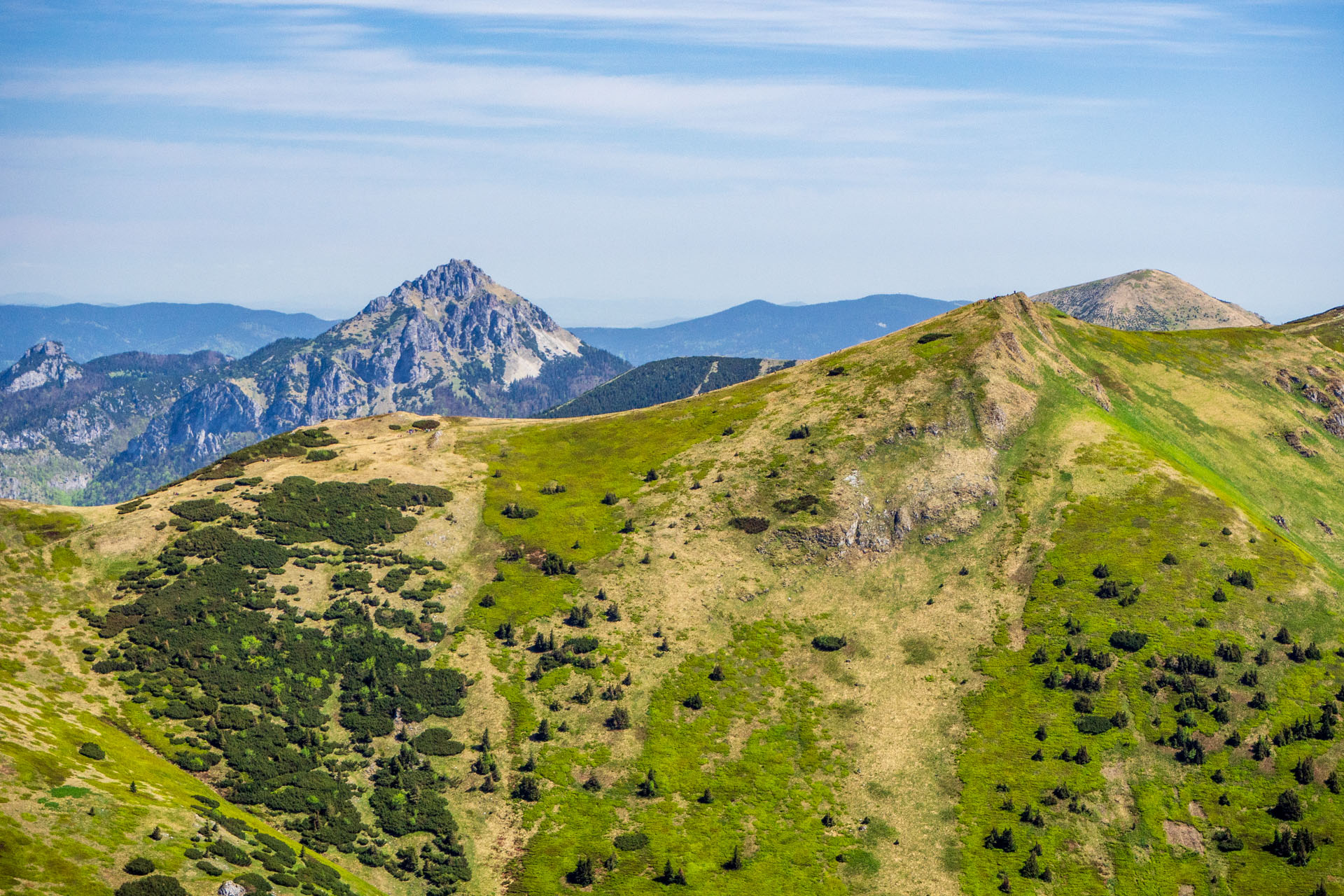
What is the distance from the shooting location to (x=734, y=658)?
132 m

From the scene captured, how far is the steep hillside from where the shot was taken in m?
96.9

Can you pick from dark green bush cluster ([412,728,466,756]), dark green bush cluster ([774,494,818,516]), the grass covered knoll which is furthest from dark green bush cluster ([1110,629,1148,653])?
dark green bush cluster ([412,728,466,756])

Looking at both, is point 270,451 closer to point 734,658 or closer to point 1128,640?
point 734,658

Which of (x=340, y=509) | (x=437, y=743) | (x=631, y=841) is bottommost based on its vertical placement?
(x=631, y=841)

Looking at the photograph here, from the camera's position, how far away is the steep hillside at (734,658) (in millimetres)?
96938

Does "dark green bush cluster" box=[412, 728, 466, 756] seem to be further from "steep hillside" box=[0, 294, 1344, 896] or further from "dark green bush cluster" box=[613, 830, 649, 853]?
"dark green bush cluster" box=[613, 830, 649, 853]

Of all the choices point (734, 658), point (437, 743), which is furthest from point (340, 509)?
point (734, 658)

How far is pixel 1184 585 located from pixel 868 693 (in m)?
52.4

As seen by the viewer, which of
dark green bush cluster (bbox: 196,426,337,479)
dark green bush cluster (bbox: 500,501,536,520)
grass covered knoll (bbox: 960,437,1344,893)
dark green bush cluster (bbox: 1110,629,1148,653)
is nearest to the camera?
grass covered knoll (bbox: 960,437,1344,893)

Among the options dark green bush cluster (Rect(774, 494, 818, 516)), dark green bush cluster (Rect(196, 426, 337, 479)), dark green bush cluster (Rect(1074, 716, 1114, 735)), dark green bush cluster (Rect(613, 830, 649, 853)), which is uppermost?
dark green bush cluster (Rect(196, 426, 337, 479))

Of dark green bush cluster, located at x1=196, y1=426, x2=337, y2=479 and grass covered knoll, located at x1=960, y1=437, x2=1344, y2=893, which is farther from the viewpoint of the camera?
dark green bush cluster, located at x1=196, y1=426, x2=337, y2=479

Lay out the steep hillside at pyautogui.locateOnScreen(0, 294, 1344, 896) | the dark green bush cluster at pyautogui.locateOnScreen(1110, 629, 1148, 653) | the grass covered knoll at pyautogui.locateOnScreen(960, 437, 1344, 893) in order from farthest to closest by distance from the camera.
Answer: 1. the dark green bush cluster at pyautogui.locateOnScreen(1110, 629, 1148, 653)
2. the steep hillside at pyautogui.locateOnScreen(0, 294, 1344, 896)
3. the grass covered knoll at pyautogui.locateOnScreen(960, 437, 1344, 893)

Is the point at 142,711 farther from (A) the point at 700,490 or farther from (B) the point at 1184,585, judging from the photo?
(B) the point at 1184,585

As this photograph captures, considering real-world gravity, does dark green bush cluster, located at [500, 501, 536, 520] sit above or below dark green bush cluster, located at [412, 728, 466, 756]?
above
